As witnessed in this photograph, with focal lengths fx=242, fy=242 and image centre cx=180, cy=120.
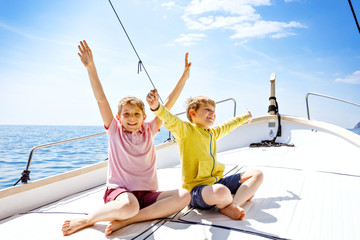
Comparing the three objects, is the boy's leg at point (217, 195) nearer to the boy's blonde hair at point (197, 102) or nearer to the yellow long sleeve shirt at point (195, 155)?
the yellow long sleeve shirt at point (195, 155)

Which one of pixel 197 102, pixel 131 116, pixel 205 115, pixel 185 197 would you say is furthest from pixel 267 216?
pixel 131 116

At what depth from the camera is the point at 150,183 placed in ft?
4.82

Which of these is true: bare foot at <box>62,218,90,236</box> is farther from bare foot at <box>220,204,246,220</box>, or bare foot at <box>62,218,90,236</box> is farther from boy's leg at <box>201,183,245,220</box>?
bare foot at <box>220,204,246,220</box>

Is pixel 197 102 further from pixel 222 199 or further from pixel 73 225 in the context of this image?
pixel 73 225

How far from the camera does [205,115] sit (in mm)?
1616

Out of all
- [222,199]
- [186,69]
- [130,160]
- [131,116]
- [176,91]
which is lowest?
[222,199]

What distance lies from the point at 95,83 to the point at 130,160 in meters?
0.52

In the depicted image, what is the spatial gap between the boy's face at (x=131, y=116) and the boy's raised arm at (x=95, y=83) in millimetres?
90

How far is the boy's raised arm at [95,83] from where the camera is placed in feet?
4.86

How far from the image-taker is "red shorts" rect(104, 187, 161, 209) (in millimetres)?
1342

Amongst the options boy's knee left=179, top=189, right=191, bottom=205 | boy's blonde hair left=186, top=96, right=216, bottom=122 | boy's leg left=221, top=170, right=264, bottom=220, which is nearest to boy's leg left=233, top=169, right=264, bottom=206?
boy's leg left=221, top=170, right=264, bottom=220

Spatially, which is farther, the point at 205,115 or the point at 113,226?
the point at 205,115

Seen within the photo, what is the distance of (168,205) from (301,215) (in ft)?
2.35

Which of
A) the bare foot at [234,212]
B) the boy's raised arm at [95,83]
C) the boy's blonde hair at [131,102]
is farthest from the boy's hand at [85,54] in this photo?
the bare foot at [234,212]
